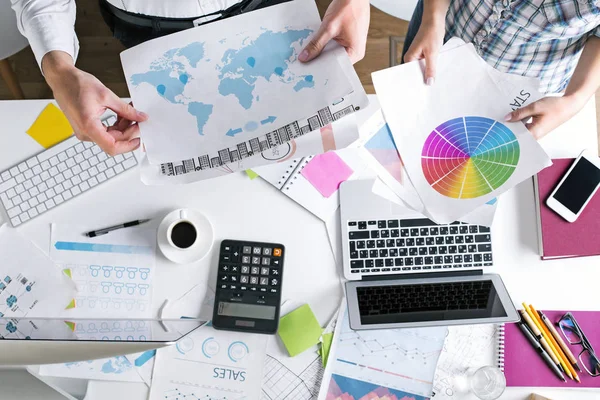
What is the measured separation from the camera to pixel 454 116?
0.91 meters

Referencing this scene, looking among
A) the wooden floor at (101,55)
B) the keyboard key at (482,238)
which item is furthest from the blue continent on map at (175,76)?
the wooden floor at (101,55)

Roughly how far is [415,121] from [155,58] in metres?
0.47

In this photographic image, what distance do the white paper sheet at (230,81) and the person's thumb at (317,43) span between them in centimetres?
1

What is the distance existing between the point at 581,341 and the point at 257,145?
0.80m

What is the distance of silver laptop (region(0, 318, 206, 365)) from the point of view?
0.56 meters

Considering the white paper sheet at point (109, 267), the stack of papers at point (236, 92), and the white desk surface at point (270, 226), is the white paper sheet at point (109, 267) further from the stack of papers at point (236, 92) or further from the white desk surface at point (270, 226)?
the stack of papers at point (236, 92)

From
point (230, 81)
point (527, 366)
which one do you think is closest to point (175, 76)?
point (230, 81)

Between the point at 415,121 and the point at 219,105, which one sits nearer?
the point at 219,105

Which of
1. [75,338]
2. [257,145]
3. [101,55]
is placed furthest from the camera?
[101,55]

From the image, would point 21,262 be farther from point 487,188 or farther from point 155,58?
point 487,188

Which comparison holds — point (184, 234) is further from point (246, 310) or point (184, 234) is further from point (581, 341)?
point (581, 341)

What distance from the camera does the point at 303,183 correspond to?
108 cm

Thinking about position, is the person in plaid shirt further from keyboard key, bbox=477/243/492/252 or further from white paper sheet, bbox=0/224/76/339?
white paper sheet, bbox=0/224/76/339

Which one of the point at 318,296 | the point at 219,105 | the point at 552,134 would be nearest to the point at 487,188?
the point at 552,134
